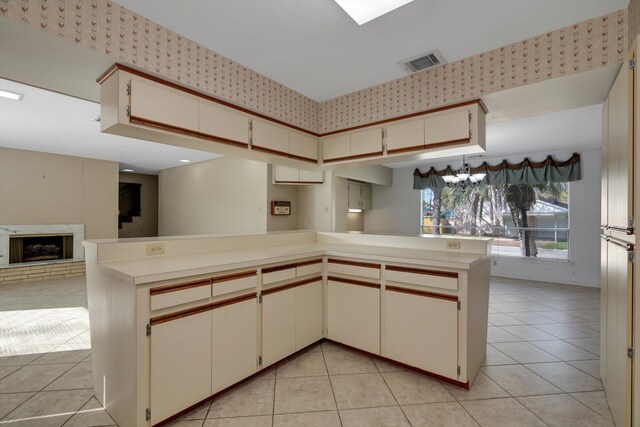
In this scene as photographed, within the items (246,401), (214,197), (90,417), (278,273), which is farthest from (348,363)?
(214,197)

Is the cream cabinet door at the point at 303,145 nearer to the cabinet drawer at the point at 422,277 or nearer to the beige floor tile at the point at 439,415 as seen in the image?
the cabinet drawer at the point at 422,277

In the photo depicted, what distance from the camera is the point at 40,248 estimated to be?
6477mm

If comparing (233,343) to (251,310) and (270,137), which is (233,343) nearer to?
(251,310)

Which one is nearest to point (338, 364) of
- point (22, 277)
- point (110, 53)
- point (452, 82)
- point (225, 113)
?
point (225, 113)

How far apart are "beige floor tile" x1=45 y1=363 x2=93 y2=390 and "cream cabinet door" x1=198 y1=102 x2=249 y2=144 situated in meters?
2.17

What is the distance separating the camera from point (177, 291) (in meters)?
1.73

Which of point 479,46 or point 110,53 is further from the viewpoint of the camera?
point 479,46

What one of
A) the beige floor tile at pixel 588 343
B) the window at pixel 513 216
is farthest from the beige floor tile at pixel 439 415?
the window at pixel 513 216

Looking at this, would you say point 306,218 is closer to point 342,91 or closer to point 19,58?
point 342,91

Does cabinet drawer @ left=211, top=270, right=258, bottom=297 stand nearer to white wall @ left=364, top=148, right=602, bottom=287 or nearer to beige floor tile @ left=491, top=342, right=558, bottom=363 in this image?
beige floor tile @ left=491, top=342, right=558, bottom=363

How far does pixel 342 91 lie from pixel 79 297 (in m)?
5.23

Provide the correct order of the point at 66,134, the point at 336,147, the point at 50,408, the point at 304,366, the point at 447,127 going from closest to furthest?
the point at 50,408 < the point at 304,366 < the point at 447,127 < the point at 336,147 < the point at 66,134

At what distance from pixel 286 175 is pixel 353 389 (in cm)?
409

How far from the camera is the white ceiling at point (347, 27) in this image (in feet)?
6.13
